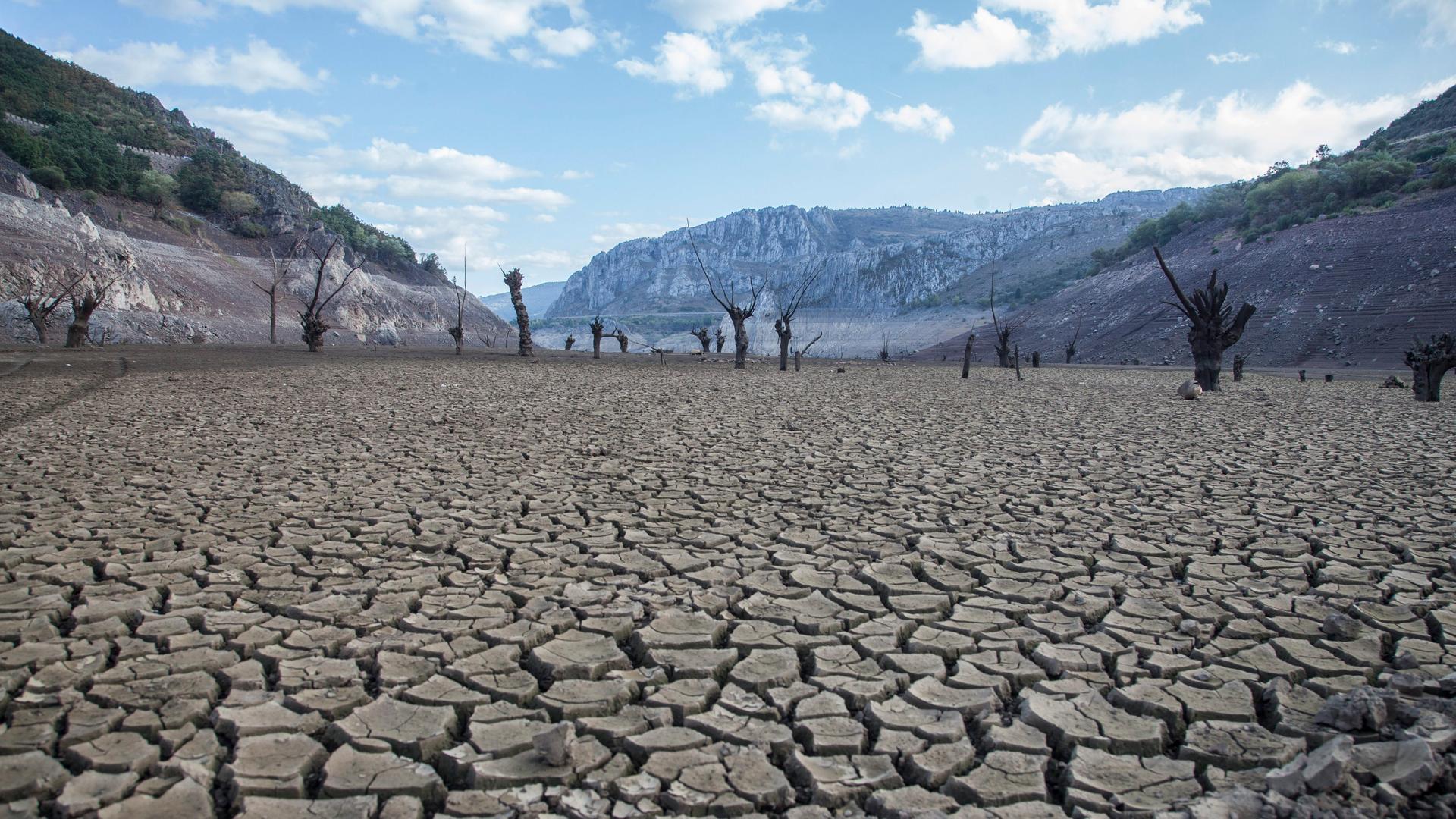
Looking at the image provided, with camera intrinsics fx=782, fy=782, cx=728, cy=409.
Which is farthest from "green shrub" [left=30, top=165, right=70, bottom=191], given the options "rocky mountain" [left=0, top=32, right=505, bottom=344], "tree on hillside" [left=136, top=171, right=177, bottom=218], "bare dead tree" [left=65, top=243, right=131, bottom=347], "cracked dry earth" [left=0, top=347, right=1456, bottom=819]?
"cracked dry earth" [left=0, top=347, right=1456, bottom=819]

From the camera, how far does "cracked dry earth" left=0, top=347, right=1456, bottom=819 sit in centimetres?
238

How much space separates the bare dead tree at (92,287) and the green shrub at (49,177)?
11297 mm

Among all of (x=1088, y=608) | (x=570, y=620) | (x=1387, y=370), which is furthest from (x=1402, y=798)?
(x=1387, y=370)

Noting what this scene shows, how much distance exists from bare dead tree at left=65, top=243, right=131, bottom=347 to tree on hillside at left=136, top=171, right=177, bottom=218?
49.3ft

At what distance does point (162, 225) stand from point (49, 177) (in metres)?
6.44

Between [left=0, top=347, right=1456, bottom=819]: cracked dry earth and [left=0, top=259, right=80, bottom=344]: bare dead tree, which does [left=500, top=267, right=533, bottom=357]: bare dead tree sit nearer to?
[left=0, top=259, right=80, bottom=344]: bare dead tree

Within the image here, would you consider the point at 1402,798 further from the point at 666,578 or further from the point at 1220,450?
the point at 1220,450

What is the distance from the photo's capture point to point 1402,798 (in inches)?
87.9

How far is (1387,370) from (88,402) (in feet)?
147

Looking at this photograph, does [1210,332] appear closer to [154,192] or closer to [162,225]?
[162,225]

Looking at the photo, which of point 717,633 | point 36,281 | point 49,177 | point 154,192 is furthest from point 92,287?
point 717,633

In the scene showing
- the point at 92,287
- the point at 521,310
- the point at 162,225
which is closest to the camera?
the point at 521,310

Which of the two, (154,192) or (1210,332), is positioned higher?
(154,192)

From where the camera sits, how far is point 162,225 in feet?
171
